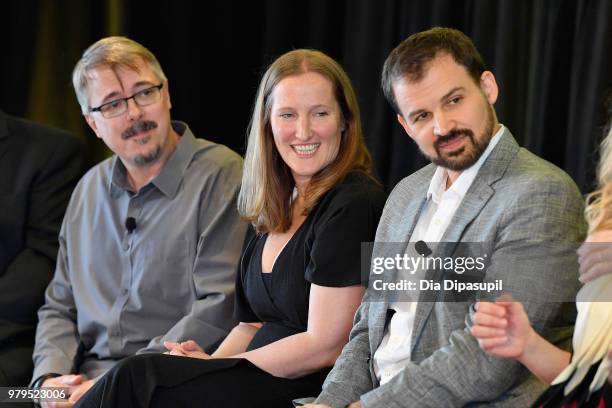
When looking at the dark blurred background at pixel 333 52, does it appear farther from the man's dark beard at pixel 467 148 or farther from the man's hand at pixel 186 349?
the man's hand at pixel 186 349

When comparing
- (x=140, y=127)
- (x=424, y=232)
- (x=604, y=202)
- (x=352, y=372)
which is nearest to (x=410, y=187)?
(x=424, y=232)

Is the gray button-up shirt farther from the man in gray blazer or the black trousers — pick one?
the man in gray blazer

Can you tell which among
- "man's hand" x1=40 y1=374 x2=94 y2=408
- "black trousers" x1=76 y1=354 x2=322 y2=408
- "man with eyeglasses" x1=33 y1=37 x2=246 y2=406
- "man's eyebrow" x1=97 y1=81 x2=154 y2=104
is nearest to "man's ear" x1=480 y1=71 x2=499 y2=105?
"black trousers" x1=76 y1=354 x2=322 y2=408

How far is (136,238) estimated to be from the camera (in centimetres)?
332

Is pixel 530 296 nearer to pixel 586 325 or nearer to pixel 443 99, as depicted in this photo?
pixel 586 325

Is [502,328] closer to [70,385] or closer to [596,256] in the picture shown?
[596,256]

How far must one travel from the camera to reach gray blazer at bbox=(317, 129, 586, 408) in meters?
2.12

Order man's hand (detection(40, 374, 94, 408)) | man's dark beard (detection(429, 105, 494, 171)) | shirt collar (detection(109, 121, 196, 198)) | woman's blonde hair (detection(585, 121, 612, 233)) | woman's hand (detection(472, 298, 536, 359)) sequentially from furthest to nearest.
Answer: shirt collar (detection(109, 121, 196, 198)) < man's hand (detection(40, 374, 94, 408)) < man's dark beard (detection(429, 105, 494, 171)) < woman's blonde hair (detection(585, 121, 612, 233)) < woman's hand (detection(472, 298, 536, 359))

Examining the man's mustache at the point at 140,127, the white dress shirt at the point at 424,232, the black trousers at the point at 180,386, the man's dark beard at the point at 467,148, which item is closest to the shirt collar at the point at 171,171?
the man's mustache at the point at 140,127

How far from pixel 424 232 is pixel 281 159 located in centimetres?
73

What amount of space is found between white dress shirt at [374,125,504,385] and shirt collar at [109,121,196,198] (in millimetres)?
1124

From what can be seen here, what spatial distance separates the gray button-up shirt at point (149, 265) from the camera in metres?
3.22

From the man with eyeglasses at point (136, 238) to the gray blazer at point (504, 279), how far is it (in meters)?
1.07

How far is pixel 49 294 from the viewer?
358cm
